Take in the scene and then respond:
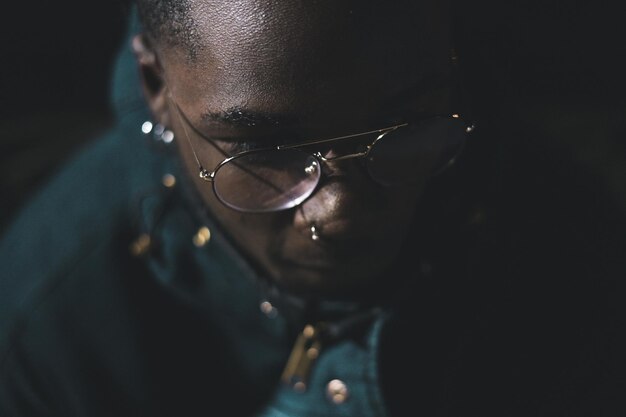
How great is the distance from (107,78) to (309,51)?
5.19 feet

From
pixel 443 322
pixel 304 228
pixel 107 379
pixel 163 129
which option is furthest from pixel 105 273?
pixel 443 322

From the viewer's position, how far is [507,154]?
162 cm

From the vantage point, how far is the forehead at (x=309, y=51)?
3.23 feet

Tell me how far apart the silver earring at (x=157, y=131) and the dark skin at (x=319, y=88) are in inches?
7.6

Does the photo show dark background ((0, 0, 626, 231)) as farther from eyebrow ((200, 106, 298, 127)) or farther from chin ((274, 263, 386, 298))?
eyebrow ((200, 106, 298, 127))

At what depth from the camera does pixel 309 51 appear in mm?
992

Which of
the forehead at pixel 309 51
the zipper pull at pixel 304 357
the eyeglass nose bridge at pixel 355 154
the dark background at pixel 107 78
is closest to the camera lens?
the forehead at pixel 309 51

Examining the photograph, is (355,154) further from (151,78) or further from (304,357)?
(304,357)

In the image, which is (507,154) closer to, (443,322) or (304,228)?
(443,322)

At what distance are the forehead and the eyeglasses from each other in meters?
0.08

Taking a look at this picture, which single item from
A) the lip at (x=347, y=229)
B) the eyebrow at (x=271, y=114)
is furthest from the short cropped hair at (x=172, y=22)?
the lip at (x=347, y=229)

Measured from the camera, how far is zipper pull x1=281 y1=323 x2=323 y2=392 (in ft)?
5.14

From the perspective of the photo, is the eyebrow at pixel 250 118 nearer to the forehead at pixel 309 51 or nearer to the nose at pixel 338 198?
the forehead at pixel 309 51

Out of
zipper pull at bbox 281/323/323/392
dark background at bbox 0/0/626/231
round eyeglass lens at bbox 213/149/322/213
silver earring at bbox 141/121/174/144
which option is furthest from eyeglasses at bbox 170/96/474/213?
dark background at bbox 0/0/626/231
